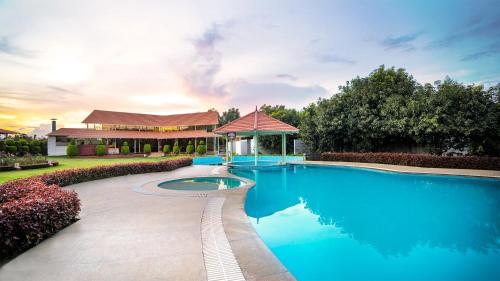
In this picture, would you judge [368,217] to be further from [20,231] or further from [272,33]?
[272,33]

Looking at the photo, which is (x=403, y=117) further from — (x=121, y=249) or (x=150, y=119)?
(x=150, y=119)

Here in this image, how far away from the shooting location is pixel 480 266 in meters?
4.28

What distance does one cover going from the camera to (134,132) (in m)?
34.9

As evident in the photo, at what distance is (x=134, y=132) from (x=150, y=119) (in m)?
4.06

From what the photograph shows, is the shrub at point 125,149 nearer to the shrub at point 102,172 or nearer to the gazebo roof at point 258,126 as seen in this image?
the shrub at point 102,172

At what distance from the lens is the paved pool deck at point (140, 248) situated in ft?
10.6

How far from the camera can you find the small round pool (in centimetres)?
1095

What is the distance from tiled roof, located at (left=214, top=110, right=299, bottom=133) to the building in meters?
13.4

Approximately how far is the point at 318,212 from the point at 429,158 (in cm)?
1300

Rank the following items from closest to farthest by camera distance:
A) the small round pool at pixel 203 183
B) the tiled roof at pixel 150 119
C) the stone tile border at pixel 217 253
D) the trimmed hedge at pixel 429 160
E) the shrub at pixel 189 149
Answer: the stone tile border at pixel 217 253
the small round pool at pixel 203 183
the trimmed hedge at pixel 429 160
the shrub at pixel 189 149
the tiled roof at pixel 150 119

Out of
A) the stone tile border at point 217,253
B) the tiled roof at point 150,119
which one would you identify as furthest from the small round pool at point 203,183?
the tiled roof at point 150,119

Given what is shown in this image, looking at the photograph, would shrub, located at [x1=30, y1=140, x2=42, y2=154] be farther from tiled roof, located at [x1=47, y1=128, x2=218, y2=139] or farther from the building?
tiled roof, located at [x1=47, y1=128, x2=218, y2=139]

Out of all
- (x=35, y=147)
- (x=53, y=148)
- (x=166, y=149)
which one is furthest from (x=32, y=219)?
(x=35, y=147)

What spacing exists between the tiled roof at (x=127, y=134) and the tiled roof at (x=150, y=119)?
148 cm
